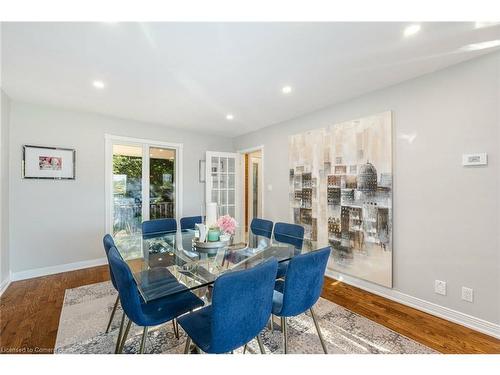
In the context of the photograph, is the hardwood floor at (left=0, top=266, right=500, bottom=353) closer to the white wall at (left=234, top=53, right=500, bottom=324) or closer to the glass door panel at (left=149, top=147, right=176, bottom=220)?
the white wall at (left=234, top=53, right=500, bottom=324)

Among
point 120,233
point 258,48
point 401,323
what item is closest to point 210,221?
point 258,48

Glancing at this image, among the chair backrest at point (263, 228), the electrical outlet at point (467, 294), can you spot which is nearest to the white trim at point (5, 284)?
the chair backrest at point (263, 228)

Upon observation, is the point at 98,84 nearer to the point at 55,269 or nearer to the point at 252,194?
the point at 55,269

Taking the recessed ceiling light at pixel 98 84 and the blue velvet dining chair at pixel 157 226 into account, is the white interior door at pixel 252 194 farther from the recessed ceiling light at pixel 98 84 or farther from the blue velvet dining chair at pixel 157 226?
the recessed ceiling light at pixel 98 84

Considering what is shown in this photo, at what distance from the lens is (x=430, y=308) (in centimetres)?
239

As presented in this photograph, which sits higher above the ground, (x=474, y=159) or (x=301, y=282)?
(x=474, y=159)

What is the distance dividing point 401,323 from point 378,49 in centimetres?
249

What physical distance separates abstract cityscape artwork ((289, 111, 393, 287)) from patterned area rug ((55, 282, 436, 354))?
2.43ft

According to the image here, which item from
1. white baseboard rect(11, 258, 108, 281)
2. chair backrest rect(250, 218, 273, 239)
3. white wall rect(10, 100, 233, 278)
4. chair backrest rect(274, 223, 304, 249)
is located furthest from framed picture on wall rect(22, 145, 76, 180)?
chair backrest rect(274, 223, 304, 249)

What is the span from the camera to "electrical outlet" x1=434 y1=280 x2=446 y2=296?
2306 millimetres

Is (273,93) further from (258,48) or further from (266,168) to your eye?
(266,168)

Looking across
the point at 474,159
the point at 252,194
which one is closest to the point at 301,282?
the point at 474,159

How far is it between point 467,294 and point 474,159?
1.25 metres

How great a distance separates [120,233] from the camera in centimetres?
397
